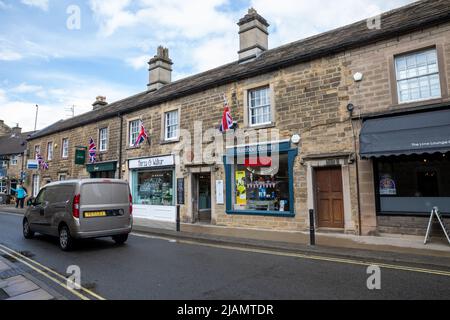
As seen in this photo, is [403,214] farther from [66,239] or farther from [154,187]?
[154,187]

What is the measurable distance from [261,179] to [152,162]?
6.19 meters

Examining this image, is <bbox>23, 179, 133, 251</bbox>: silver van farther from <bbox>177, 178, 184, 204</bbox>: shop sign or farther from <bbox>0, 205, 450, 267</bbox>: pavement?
<bbox>177, 178, 184, 204</bbox>: shop sign

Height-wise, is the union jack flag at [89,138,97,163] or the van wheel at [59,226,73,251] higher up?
the union jack flag at [89,138,97,163]

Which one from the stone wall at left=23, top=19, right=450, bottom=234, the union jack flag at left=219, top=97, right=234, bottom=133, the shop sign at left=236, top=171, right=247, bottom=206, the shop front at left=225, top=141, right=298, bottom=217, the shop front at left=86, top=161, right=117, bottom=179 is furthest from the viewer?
the shop front at left=86, top=161, right=117, bottom=179

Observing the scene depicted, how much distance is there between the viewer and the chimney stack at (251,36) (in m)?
13.9

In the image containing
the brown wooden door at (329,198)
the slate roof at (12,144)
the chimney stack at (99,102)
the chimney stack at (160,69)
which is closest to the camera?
the brown wooden door at (329,198)

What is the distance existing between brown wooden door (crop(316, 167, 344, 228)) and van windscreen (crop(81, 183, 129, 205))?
6312 millimetres

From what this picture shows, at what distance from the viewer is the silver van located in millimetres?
7785

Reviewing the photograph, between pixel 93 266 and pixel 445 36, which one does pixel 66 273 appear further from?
pixel 445 36

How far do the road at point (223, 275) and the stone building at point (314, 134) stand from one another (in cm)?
360

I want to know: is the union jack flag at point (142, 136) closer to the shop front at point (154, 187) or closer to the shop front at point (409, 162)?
the shop front at point (154, 187)

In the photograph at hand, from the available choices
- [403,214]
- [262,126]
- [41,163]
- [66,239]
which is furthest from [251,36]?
[41,163]

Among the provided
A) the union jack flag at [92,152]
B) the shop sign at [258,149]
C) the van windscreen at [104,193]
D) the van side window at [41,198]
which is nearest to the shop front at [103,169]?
the union jack flag at [92,152]

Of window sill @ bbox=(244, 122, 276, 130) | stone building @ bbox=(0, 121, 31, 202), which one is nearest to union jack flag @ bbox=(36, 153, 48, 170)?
stone building @ bbox=(0, 121, 31, 202)
